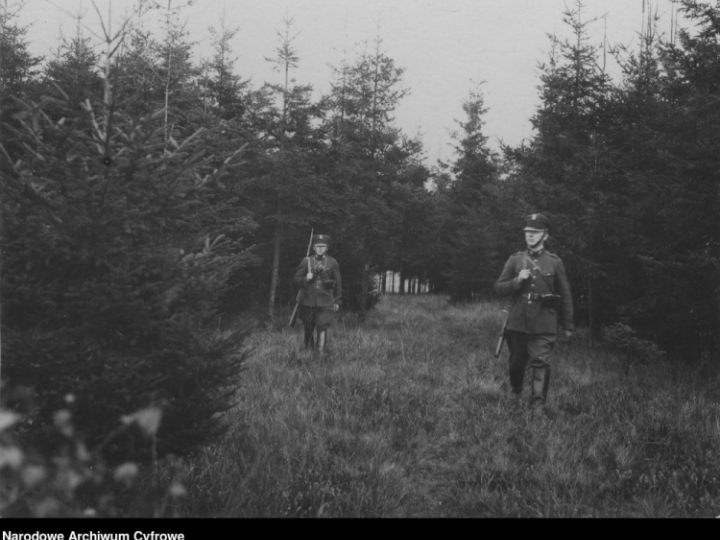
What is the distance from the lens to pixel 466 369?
8.02 metres

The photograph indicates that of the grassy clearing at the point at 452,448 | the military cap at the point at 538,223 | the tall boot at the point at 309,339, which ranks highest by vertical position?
the military cap at the point at 538,223

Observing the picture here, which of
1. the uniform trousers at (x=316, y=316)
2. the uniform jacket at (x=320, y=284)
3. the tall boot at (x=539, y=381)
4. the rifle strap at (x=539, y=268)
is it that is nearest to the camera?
the tall boot at (x=539, y=381)

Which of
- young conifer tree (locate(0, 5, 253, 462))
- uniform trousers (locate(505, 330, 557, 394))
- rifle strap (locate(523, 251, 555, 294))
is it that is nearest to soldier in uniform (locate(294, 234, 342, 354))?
uniform trousers (locate(505, 330, 557, 394))

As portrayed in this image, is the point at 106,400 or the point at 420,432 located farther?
the point at 420,432

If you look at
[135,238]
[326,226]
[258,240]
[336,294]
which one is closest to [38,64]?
[258,240]

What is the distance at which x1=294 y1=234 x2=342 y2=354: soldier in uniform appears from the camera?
31.0ft

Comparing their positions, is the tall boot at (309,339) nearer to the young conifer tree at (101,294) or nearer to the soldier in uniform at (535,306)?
the soldier in uniform at (535,306)

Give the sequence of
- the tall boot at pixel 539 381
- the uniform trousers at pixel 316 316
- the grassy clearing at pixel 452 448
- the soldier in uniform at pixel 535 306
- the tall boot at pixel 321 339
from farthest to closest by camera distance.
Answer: the uniform trousers at pixel 316 316 → the tall boot at pixel 321 339 → the soldier in uniform at pixel 535 306 → the tall boot at pixel 539 381 → the grassy clearing at pixel 452 448

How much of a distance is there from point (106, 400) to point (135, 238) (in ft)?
3.73

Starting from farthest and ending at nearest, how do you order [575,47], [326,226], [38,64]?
1. [326,226]
2. [38,64]
3. [575,47]

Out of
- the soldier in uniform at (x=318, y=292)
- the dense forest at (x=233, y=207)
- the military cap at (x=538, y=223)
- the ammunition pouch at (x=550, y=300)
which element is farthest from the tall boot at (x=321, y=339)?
the military cap at (x=538, y=223)

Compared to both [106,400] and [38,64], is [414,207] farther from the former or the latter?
[106,400]

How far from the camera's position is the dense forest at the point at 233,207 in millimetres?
3334

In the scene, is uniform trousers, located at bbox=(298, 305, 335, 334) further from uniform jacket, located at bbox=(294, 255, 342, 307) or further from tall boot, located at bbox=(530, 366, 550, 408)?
tall boot, located at bbox=(530, 366, 550, 408)
